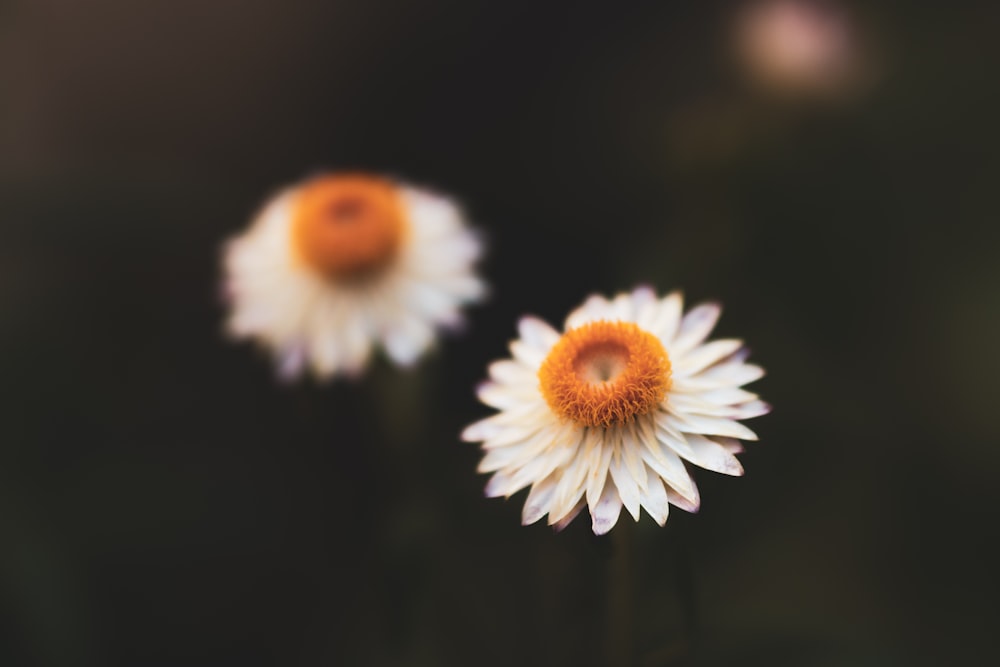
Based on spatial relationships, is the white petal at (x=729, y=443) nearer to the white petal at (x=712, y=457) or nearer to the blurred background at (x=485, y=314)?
the white petal at (x=712, y=457)

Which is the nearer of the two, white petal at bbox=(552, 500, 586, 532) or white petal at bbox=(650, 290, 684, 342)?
white petal at bbox=(552, 500, 586, 532)

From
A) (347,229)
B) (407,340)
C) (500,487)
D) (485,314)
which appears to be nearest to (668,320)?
(500,487)

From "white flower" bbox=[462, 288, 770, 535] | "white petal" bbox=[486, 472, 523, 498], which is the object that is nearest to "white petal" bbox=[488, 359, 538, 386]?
"white flower" bbox=[462, 288, 770, 535]

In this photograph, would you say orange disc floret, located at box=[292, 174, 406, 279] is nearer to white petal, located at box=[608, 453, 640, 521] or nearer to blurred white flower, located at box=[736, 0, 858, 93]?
white petal, located at box=[608, 453, 640, 521]

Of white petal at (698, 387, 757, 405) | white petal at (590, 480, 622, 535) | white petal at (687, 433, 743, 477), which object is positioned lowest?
white petal at (590, 480, 622, 535)

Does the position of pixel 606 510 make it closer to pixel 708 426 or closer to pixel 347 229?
pixel 708 426

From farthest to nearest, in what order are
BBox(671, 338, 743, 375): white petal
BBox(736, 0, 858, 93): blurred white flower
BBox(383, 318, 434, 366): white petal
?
BBox(736, 0, 858, 93): blurred white flower → BBox(383, 318, 434, 366): white petal → BBox(671, 338, 743, 375): white petal

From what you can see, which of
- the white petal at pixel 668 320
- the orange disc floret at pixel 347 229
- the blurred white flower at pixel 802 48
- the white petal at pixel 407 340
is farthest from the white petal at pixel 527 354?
the blurred white flower at pixel 802 48
